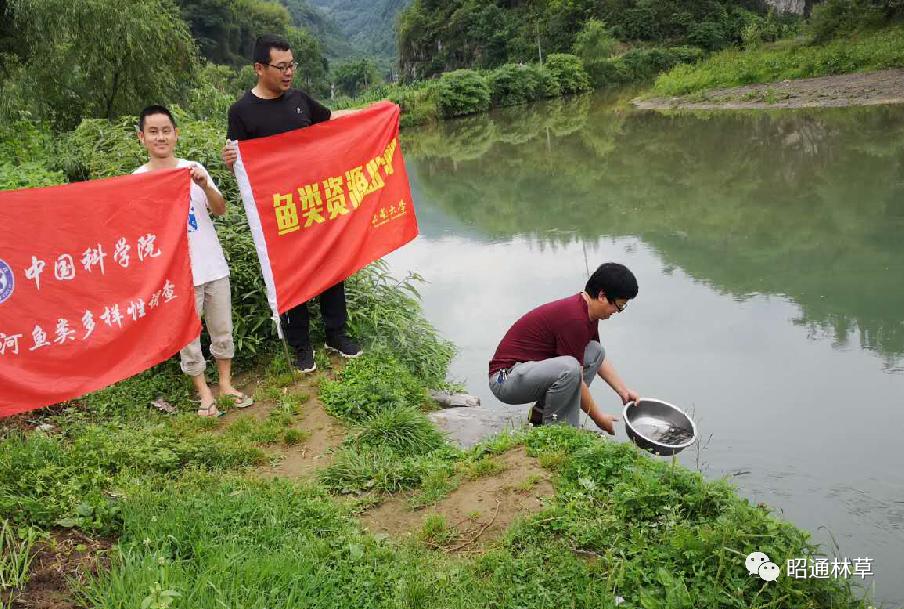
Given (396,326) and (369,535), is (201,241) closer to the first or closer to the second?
(396,326)

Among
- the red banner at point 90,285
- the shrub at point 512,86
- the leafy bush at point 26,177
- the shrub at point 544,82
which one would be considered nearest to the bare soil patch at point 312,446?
the red banner at point 90,285

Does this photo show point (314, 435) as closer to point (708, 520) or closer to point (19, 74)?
point (708, 520)

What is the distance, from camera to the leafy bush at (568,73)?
3691cm

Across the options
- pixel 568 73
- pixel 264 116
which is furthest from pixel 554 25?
pixel 264 116

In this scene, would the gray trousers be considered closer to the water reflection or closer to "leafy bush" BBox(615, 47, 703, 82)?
the water reflection

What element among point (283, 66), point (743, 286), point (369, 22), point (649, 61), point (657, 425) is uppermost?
point (369, 22)

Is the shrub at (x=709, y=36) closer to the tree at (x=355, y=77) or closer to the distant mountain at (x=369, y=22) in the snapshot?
the tree at (x=355, y=77)

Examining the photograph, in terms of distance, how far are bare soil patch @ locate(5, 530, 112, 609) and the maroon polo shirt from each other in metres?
2.20

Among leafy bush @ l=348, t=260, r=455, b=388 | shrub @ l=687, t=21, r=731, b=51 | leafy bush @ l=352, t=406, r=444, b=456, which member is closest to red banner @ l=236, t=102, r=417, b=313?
leafy bush @ l=348, t=260, r=455, b=388

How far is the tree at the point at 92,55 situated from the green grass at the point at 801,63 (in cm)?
1894

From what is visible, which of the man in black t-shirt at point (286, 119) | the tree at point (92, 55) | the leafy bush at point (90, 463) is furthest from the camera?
the tree at point (92, 55)

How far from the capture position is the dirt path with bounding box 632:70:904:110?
1747cm

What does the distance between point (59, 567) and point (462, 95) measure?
1180 inches

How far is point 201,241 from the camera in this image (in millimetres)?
3910
